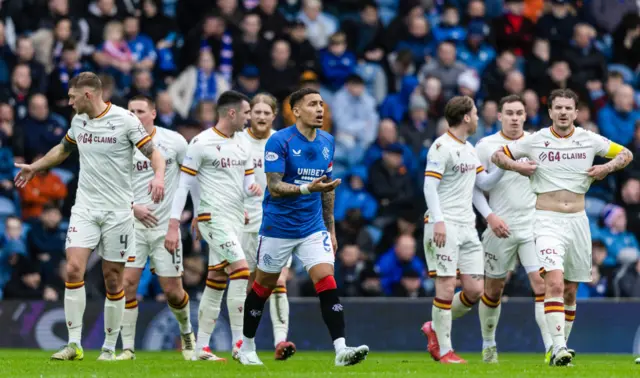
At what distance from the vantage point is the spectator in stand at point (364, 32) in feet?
→ 79.9

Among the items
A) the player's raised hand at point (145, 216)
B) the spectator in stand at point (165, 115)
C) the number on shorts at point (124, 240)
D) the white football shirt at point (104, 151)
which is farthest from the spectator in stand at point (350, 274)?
the white football shirt at point (104, 151)

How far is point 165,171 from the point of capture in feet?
52.2

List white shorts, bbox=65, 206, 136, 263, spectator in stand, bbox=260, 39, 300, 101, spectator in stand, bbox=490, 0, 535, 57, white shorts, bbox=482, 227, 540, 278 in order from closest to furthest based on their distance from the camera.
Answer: white shorts, bbox=65, 206, 136, 263 < white shorts, bbox=482, 227, 540, 278 < spectator in stand, bbox=260, 39, 300, 101 < spectator in stand, bbox=490, 0, 535, 57

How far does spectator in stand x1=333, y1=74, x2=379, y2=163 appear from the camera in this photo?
75.0 ft

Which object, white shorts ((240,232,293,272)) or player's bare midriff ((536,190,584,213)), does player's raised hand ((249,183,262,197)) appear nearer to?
white shorts ((240,232,293,272))

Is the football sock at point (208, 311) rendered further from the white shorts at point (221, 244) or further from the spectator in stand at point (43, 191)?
the spectator in stand at point (43, 191)

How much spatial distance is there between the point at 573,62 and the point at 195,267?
28.2ft

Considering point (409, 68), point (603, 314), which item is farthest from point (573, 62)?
point (603, 314)

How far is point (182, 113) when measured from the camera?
22.3 m

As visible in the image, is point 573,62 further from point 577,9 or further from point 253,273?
point 253,273

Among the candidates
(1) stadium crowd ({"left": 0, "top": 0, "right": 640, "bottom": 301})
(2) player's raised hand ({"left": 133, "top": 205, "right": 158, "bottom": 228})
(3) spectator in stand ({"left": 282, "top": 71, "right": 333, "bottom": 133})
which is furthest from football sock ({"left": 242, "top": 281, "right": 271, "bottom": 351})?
(3) spectator in stand ({"left": 282, "top": 71, "right": 333, "bottom": 133})

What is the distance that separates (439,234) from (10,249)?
7.86 metres

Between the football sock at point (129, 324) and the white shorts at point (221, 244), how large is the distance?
1241 mm

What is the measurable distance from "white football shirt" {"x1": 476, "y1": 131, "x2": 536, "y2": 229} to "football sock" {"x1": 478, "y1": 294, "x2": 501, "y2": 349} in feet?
3.09
